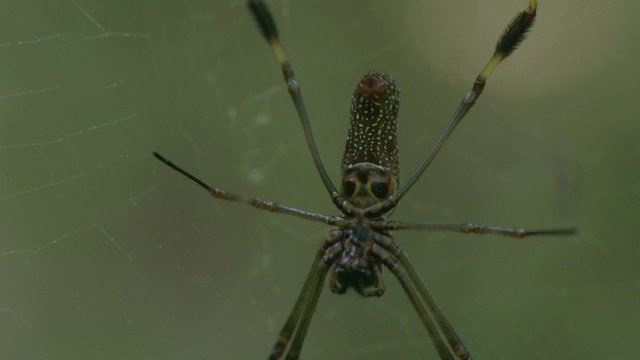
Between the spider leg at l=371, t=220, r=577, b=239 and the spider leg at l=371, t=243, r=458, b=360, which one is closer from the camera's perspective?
the spider leg at l=371, t=220, r=577, b=239

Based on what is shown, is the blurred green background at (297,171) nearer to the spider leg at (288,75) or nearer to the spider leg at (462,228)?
the spider leg at (288,75)

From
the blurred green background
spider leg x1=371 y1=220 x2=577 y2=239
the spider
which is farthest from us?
the blurred green background

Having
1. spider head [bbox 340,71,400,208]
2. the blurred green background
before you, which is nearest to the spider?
spider head [bbox 340,71,400,208]

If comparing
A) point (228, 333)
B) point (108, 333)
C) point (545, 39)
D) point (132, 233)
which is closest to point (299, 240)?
point (228, 333)

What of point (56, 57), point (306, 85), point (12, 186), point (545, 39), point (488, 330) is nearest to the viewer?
point (12, 186)

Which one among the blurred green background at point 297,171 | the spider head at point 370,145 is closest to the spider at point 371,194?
the spider head at point 370,145

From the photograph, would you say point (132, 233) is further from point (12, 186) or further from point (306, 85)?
point (306, 85)

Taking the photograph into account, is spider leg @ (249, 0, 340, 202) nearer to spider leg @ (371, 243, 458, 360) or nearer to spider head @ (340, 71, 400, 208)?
spider head @ (340, 71, 400, 208)
